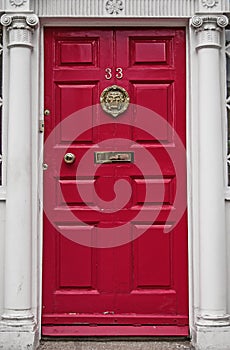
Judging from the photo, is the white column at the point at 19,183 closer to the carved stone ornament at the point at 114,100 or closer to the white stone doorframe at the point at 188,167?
the white stone doorframe at the point at 188,167

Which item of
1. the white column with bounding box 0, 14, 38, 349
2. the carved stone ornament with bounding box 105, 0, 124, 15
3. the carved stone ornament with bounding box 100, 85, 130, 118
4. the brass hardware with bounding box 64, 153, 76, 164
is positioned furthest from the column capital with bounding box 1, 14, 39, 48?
the brass hardware with bounding box 64, 153, 76, 164

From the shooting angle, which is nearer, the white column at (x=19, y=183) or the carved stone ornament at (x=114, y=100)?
the white column at (x=19, y=183)

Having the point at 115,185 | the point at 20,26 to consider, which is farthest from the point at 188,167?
the point at 20,26

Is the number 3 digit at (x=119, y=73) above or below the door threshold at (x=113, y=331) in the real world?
above

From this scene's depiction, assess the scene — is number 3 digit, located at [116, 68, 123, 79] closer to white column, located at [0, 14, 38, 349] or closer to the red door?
the red door

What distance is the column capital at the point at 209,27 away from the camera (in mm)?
5488

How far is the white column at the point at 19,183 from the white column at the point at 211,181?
143cm

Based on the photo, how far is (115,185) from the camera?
5680 millimetres

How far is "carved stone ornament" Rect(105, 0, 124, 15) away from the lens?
5.59m

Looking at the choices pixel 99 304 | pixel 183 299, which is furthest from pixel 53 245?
pixel 183 299

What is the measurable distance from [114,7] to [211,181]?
1.71 m

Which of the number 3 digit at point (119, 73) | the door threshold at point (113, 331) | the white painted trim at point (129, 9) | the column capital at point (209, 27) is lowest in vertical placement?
the door threshold at point (113, 331)

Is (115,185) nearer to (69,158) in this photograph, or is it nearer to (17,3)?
(69,158)

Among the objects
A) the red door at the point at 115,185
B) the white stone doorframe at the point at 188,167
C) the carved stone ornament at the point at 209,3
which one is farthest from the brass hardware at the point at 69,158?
the carved stone ornament at the point at 209,3
